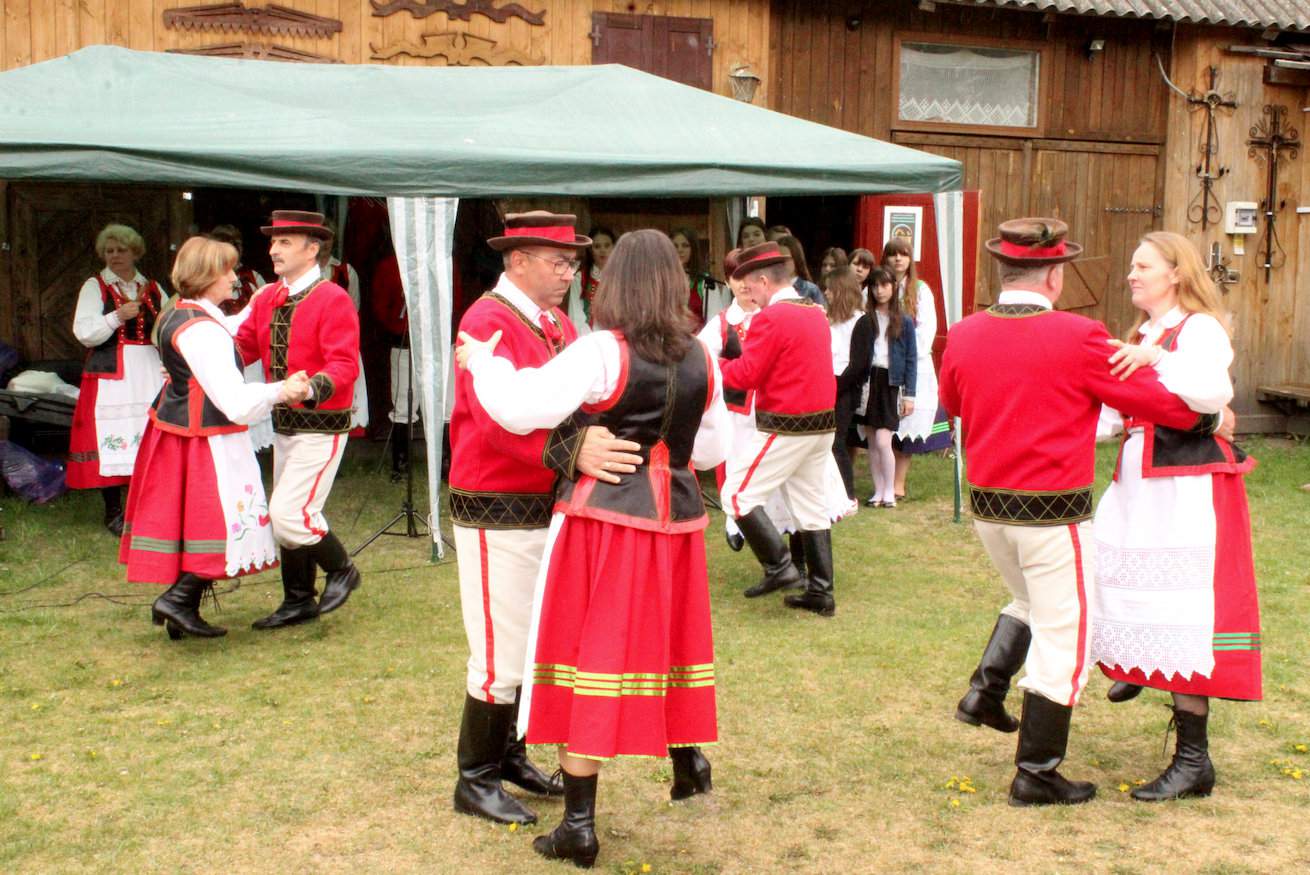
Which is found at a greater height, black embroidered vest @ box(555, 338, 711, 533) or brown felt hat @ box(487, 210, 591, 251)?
brown felt hat @ box(487, 210, 591, 251)

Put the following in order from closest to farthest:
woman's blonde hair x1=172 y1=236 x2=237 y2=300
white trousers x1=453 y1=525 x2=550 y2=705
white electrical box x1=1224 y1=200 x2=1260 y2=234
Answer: white trousers x1=453 y1=525 x2=550 y2=705
woman's blonde hair x1=172 y1=236 x2=237 y2=300
white electrical box x1=1224 y1=200 x2=1260 y2=234

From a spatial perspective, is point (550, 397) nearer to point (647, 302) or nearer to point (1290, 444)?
point (647, 302)

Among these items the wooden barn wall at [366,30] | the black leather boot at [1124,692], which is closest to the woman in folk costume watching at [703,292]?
the wooden barn wall at [366,30]

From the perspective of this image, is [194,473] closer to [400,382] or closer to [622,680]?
[622,680]

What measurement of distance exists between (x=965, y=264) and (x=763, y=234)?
1298mm

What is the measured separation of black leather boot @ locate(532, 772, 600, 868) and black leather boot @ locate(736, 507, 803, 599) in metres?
2.57

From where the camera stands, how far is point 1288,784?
3885 millimetres

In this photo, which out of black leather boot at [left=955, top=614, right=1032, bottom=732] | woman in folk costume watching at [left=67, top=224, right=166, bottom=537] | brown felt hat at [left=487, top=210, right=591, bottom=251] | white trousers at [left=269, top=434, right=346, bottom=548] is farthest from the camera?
woman in folk costume watching at [left=67, top=224, right=166, bottom=537]

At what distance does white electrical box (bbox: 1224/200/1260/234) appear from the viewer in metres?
11.2

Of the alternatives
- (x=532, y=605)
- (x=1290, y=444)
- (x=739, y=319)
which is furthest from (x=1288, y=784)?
(x=1290, y=444)

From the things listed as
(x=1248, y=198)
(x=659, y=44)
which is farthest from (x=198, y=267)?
(x=1248, y=198)

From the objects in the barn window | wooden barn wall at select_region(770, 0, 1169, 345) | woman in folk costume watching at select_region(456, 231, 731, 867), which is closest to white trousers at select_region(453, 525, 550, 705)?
woman in folk costume watching at select_region(456, 231, 731, 867)

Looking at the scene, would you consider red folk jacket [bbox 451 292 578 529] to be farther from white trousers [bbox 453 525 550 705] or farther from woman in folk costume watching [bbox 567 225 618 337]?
woman in folk costume watching [bbox 567 225 618 337]

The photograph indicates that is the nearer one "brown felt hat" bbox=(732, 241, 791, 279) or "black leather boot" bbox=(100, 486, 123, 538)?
"brown felt hat" bbox=(732, 241, 791, 279)
